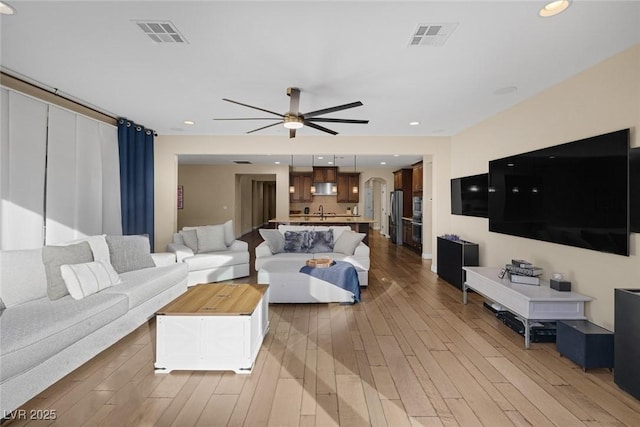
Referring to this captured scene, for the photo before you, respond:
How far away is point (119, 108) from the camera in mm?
4402

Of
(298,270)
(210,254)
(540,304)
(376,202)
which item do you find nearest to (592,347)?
(540,304)

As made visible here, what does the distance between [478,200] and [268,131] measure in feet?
12.5

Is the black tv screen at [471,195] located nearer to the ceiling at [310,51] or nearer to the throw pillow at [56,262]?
the ceiling at [310,51]

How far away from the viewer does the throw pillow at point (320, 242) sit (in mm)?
5348

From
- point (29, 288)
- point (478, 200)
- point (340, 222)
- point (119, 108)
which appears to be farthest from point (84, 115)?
point (478, 200)

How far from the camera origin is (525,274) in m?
3.31

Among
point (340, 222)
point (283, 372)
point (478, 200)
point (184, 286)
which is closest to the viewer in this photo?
point (283, 372)

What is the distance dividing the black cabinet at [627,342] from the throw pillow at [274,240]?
4161 millimetres

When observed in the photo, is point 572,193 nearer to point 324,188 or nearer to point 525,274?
point 525,274

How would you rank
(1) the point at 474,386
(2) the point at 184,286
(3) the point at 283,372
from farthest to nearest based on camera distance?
(2) the point at 184,286
(3) the point at 283,372
(1) the point at 474,386

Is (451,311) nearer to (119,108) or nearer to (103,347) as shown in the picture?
(103,347)

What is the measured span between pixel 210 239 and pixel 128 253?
1.64 meters

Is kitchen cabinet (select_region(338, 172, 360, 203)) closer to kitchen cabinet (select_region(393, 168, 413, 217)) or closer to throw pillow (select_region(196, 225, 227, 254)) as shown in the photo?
kitchen cabinet (select_region(393, 168, 413, 217))

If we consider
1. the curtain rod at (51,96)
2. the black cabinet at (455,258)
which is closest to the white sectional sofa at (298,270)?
the black cabinet at (455,258)
